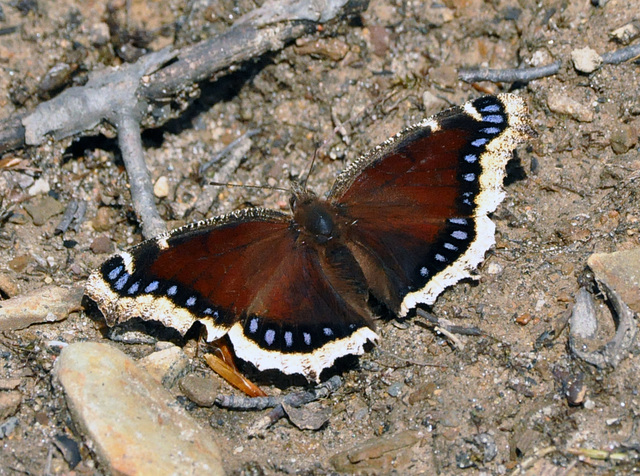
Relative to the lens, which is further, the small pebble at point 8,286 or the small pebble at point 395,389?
the small pebble at point 8,286

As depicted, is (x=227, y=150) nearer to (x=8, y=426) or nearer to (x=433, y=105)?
(x=433, y=105)

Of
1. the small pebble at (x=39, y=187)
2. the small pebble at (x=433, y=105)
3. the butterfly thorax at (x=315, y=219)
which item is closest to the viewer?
the butterfly thorax at (x=315, y=219)

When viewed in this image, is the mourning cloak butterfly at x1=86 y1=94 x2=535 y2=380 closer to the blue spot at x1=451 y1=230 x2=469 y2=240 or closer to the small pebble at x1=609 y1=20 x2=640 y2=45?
the blue spot at x1=451 y1=230 x2=469 y2=240

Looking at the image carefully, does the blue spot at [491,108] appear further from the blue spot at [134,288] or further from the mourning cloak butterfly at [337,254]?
the blue spot at [134,288]

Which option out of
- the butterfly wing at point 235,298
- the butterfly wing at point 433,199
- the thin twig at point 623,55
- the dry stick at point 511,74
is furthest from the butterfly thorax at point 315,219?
the thin twig at point 623,55

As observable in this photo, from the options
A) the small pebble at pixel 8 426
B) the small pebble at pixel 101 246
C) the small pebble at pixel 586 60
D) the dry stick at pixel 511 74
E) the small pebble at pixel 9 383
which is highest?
the small pebble at pixel 586 60

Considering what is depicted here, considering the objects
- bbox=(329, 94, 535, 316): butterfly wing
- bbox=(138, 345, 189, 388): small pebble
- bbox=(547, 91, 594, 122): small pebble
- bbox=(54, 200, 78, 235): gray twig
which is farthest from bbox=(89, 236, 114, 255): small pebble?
bbox=(547, 91, 594, 122): small pebble

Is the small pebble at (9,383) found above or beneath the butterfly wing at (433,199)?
beneath

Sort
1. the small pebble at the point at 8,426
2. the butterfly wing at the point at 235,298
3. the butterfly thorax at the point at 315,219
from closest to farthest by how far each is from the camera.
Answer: the small pebble at the point at 8,426 → the butterfly wing at the point at 235,298 → the butterfly thorax at the point at 315,219

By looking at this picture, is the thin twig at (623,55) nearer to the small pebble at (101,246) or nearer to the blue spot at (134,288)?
the blue spot at (134,288)
